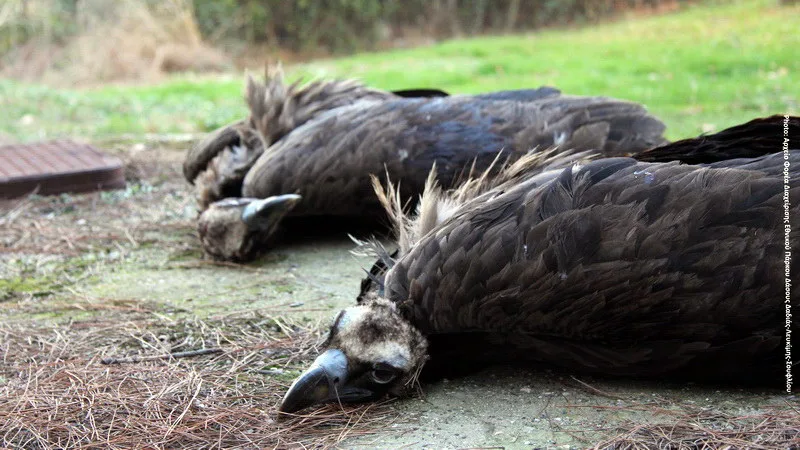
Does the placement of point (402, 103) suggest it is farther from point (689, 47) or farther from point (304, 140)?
point (689, 47)

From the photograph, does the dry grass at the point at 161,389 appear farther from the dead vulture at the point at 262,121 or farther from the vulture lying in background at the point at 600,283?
the dead vulture at the point at 262,121

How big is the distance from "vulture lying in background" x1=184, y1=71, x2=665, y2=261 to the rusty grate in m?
1.66

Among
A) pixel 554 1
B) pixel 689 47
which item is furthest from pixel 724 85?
pixel 554 1

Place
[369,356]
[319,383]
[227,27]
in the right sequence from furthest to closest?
[227,27] < [369,356] < [319,383]

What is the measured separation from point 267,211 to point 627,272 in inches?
95.2

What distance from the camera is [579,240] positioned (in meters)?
2.82

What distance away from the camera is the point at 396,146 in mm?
4707

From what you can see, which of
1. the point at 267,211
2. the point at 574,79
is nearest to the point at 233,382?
the point at 267,211

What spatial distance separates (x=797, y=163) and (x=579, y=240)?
2.28ft

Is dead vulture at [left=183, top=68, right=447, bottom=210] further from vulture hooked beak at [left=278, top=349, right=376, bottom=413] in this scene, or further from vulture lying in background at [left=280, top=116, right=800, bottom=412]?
vulture hooked beak at [left=278, top=349, right=376, bottom=413]

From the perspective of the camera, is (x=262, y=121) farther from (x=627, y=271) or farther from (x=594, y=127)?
(x=627, y=271)

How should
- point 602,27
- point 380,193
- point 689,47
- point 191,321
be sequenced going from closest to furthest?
point 380,193 < point 191,321 < point 689,47 < point 602,27

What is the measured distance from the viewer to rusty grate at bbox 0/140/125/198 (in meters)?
6.15

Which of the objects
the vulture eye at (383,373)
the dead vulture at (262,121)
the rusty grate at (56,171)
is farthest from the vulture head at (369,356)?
the rusty grate at (56,171)
